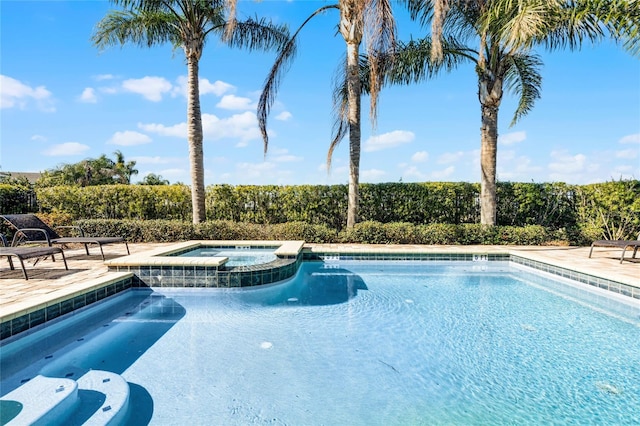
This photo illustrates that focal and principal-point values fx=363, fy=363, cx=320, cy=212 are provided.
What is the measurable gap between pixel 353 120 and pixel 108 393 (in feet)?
31.7

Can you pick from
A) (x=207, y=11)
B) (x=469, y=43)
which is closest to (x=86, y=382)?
(x=207, y=11)

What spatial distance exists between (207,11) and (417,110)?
348 inches

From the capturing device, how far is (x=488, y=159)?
11492 millimetres

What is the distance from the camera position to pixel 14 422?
2496 millimetres

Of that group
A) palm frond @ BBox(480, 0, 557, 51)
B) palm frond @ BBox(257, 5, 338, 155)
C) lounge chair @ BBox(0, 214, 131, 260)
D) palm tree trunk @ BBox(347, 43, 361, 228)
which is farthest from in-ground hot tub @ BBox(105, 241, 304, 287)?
palm frond @ BBox(480, 0, 557, 51)

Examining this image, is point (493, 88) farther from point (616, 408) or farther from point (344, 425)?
point (344, 425)

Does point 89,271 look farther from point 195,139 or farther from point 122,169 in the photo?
point 122,169

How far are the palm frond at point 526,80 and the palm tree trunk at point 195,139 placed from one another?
10.1m

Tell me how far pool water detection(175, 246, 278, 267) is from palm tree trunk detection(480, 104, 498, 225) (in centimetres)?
696

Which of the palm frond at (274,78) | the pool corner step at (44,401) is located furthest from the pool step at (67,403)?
the palm frond at (274,78)

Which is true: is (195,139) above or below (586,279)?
above

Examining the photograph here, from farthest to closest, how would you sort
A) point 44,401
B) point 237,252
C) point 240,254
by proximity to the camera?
1. point 237,252
2. point 240,254
3. point 44,401

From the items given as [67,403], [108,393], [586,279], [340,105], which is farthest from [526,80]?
[67,403]

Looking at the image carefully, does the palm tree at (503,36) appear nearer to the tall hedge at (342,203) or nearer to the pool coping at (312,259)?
the tall hedge at (342,203)
